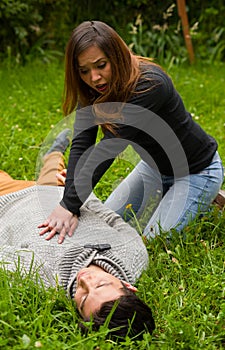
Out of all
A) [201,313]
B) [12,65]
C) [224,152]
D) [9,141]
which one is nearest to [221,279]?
[201,313]

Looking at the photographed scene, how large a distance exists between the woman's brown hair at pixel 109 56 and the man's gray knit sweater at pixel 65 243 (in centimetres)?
60

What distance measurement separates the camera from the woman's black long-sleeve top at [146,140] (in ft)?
9.53

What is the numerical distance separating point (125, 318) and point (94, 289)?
0.64ft

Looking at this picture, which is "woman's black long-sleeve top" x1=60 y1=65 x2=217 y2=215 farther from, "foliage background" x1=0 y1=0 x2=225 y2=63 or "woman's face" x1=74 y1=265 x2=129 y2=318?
"foliage background" x1=0 y1=0 x2=225 y2=63

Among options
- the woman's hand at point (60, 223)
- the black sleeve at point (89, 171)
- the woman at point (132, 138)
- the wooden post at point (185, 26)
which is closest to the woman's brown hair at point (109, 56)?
the woman at point (132, 138)

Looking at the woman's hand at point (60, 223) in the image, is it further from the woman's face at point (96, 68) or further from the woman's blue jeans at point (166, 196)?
the woman's face at point (96, 68)

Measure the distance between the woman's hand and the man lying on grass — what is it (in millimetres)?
33

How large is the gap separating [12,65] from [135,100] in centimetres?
369

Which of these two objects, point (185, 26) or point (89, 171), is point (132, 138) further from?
point (185, 26)

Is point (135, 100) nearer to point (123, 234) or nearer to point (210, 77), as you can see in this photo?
point (123, 234)

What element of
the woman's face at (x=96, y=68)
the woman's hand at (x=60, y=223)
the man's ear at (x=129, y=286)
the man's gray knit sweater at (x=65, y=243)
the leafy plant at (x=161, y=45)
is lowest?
the leafy plant at (x=161, y=45)

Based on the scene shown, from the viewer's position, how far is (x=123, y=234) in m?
2.98

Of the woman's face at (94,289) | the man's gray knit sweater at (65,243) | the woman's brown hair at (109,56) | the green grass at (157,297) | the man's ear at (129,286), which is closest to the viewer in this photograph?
the green grass at (157,297)


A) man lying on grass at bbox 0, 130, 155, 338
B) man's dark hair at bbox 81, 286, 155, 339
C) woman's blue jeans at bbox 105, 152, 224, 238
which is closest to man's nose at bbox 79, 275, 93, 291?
man lying on grass at bbox 0, 130, 155, 338
